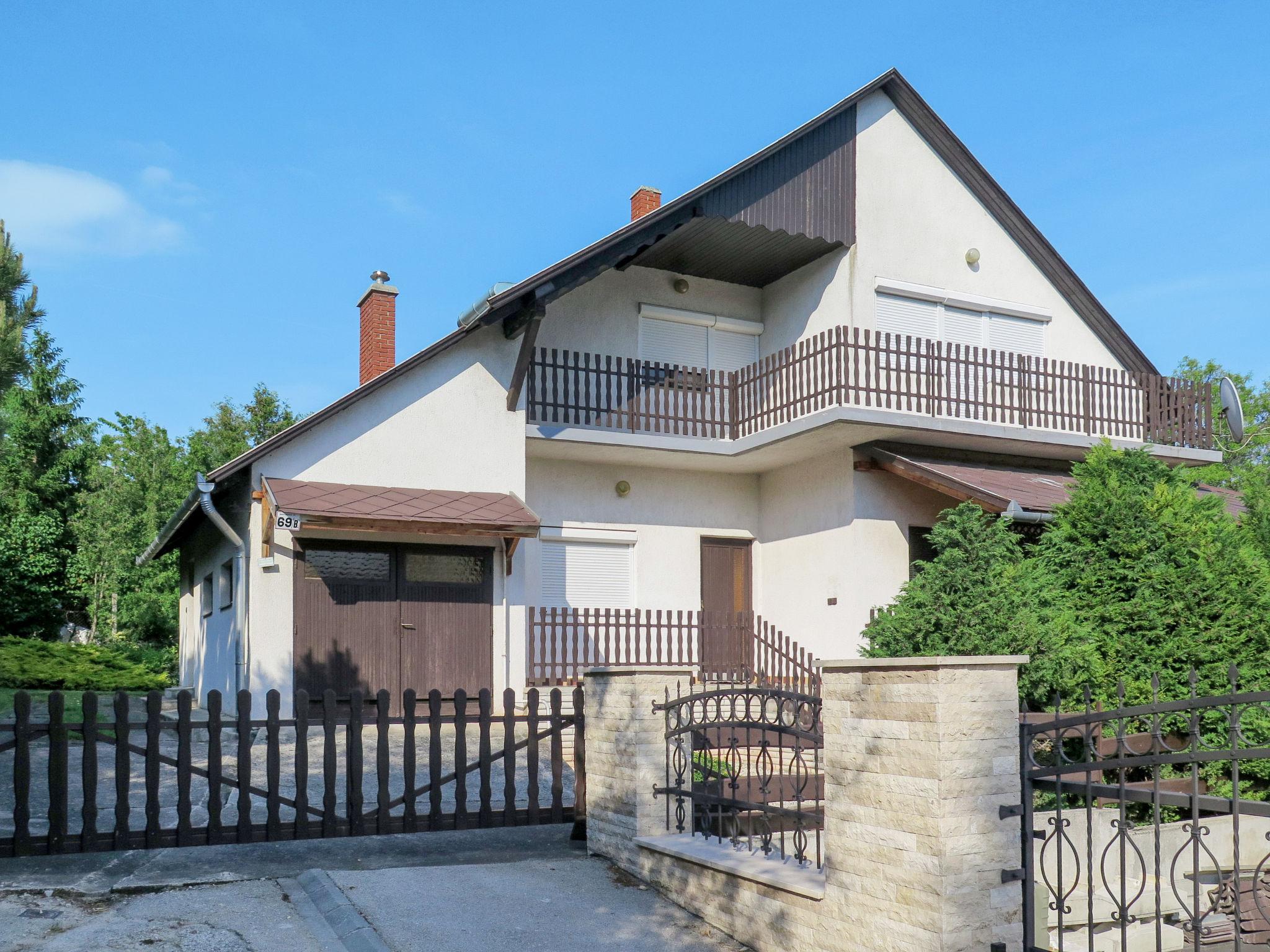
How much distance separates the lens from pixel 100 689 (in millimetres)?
17188

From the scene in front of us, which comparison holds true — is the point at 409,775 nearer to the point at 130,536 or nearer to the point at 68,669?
the point at 68,669

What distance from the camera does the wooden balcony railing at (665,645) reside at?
646 inches

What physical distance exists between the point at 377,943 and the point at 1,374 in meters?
7.93

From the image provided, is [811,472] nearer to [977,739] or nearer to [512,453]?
[512,453]

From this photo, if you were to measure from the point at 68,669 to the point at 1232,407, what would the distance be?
725 inches

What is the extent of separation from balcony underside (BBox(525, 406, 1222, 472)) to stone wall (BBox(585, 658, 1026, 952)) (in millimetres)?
9644

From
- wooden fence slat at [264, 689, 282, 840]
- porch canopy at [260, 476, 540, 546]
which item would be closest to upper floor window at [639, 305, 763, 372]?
porch canopy at [260, 476, 540, 546]

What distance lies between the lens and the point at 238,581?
15.6m

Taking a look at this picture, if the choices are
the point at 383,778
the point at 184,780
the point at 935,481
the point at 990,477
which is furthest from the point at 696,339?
the point at 184,780

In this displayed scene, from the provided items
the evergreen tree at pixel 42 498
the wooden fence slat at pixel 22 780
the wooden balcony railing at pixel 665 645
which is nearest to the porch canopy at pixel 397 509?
the wooden balcony railing at pixel 665 645

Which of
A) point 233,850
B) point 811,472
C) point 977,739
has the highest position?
point 811,472

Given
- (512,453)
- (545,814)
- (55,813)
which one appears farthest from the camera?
(512,453)

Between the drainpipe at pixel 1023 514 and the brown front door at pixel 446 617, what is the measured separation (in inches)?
266

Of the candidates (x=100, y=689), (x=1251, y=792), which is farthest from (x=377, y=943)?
(x=100, y=689)
